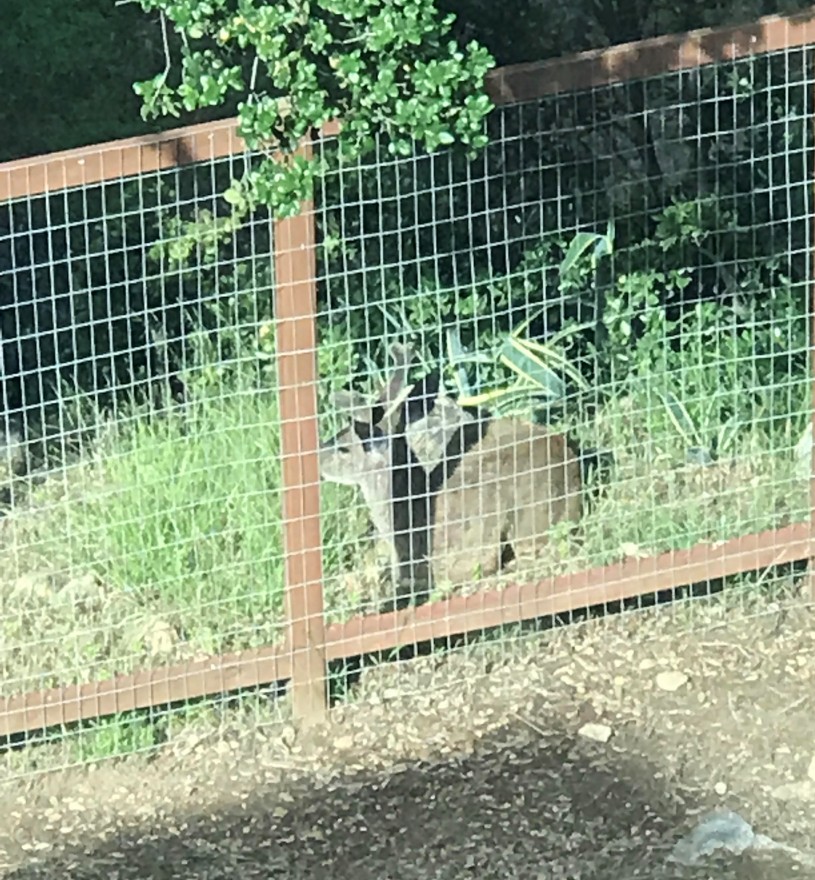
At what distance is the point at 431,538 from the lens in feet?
20.1

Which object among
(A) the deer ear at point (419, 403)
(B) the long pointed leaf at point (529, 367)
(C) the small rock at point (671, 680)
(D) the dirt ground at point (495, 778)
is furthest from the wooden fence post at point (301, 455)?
(B) the long pointed leaf at point (529, 367)

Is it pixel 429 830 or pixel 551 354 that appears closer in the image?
pixel 429 830

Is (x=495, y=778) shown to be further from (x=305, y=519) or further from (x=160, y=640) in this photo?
(x=160, y=640)

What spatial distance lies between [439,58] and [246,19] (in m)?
0.49

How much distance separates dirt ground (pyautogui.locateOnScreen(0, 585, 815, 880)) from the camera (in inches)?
205

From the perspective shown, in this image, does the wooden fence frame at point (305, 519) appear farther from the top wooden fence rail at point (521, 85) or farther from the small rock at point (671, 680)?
the small rock at point (671, 680)

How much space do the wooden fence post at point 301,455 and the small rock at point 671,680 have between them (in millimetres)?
972

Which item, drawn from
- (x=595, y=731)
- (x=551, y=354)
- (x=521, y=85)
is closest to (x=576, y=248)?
(x=551, y=354)

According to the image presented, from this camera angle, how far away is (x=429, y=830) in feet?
17.4

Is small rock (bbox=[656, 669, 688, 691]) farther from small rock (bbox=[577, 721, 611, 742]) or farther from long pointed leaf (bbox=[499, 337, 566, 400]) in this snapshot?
long pointed leaf (bbox=[499, 337, 566, 400])

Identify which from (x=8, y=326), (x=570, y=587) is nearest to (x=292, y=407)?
(x=570, y=587)

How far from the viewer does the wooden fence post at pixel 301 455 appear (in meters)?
5.45

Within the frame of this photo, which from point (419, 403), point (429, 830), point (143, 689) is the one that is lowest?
point (429, 830)

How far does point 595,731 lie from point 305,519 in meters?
1.00
